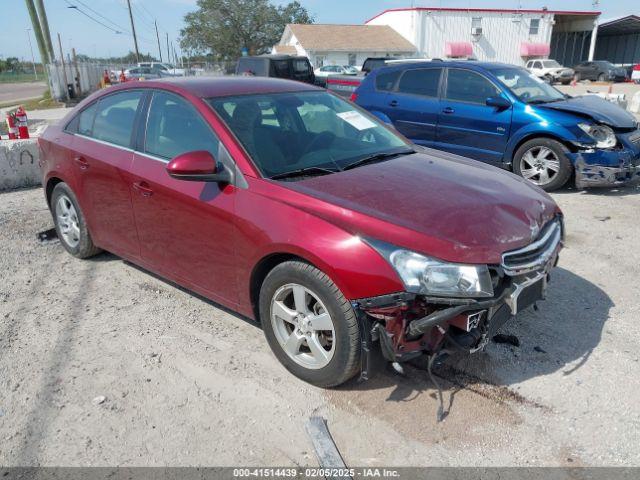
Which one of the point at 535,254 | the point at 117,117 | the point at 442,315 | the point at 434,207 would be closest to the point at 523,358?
the point at 535,254

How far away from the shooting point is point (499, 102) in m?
7.21

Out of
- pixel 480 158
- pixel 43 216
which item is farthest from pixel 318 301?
pixel 480 158

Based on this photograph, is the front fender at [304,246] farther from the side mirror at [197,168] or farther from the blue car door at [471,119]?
the blue car door at [471,119]

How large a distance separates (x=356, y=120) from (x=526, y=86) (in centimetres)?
454

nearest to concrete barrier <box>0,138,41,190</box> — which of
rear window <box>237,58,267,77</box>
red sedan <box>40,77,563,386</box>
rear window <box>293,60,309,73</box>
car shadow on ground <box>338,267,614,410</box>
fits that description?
red sedan <box>40,77,563,386</box>

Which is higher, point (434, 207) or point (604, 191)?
point (434, 207)

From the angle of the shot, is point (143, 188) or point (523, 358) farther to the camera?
point (143, 188)

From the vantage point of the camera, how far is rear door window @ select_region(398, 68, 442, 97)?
801cm

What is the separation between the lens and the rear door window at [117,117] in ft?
13.4

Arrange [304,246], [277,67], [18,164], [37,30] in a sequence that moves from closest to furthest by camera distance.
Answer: [304,246], [18,164], [277,67], [37,30]

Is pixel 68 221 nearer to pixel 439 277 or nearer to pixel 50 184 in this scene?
pixel 50 184

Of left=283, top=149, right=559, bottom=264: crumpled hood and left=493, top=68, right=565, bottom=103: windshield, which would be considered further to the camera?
left=493, top=68, right=565, bottom=103: windshield

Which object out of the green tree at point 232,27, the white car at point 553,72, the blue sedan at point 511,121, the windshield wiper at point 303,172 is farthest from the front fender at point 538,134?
the green tree at point 232,27

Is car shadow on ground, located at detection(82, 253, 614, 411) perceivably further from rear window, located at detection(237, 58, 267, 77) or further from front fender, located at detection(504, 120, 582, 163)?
rear window, located at detection(237, 58, 267, 77)
